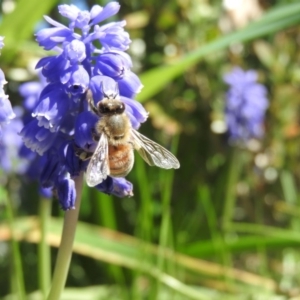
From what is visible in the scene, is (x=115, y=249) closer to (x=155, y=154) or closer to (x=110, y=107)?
(x=155, y=154)

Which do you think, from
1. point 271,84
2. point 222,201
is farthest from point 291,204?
point 271,84

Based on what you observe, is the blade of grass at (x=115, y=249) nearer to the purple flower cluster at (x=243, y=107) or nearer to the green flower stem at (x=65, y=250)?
the purple flower cluster at (x=243, y=107)

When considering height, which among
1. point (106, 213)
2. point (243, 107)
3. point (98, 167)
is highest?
point (243, 107)

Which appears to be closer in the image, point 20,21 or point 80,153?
point 80,153

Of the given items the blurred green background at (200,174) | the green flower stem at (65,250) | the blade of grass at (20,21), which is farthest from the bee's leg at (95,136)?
the blurred green background at (200,174)

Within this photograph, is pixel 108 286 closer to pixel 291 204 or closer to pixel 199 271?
pixel 199 271

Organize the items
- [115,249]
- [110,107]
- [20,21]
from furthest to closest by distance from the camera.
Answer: [115,249]
[20,21]
[110,107]

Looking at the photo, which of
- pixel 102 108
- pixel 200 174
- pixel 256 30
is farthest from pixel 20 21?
pixel 200 174
